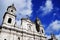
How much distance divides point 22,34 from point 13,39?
284cm

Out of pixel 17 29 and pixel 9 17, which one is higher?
pixel 9 17

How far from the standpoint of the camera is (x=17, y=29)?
30078 millimetres

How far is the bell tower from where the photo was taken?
2939 centimetres

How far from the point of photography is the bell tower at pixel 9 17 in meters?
29.4

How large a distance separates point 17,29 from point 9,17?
11.7 ft

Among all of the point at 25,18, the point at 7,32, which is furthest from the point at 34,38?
the point at 7,32

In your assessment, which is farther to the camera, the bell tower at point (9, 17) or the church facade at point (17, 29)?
the bell tower at point (9, 17)

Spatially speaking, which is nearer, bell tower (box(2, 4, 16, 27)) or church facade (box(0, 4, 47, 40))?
church facade (box(0, 4, 47, 40))

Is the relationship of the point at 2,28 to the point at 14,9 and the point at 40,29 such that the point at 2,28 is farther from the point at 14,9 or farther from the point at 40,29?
the point at 40,29

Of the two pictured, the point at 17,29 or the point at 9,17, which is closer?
the point at 17,29

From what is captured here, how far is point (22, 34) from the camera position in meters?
30.6

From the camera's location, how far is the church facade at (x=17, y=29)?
93.2 feet

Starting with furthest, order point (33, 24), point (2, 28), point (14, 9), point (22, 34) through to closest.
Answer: point (33, 24) → point (14, 9) → point (22, 34) → point (2, 28)

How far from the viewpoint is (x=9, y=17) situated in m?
30.8
